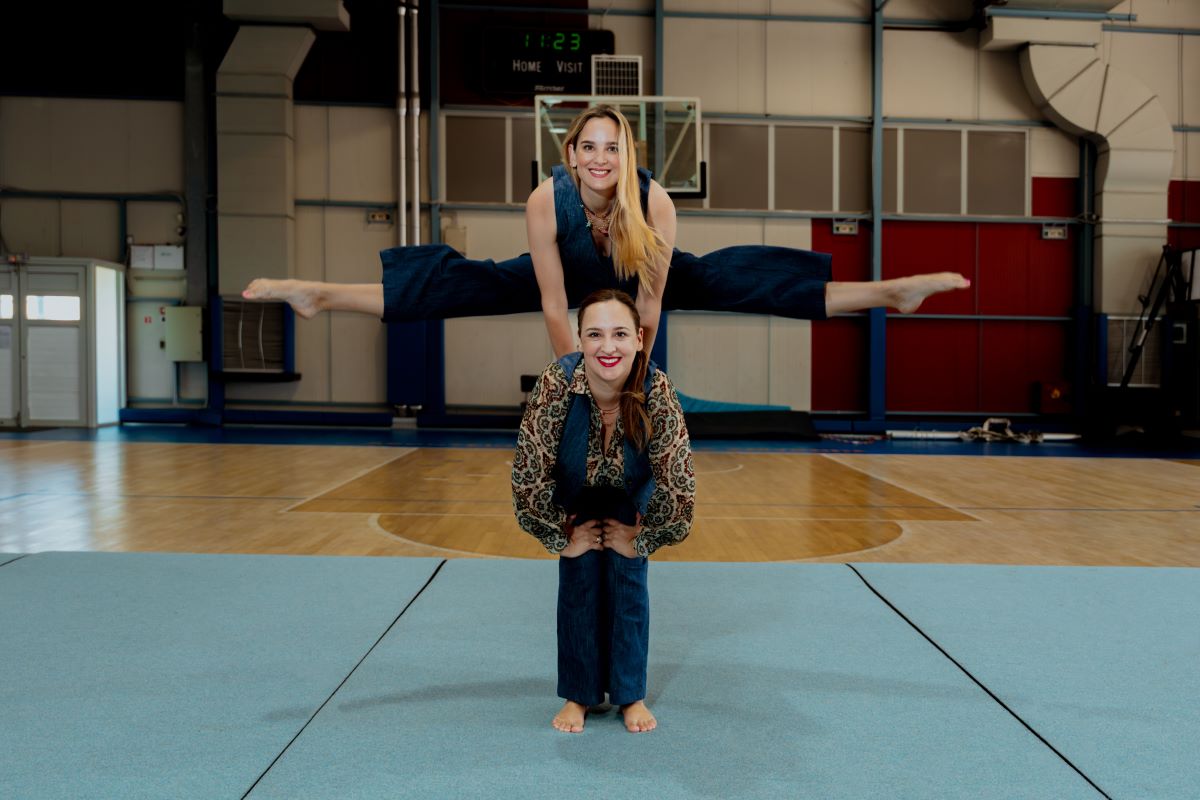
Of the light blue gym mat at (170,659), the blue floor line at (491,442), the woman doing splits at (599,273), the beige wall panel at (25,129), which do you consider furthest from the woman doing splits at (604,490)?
the beige wall panel at (25,129)

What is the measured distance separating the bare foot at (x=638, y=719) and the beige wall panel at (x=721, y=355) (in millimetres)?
9472

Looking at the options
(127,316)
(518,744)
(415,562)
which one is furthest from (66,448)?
(518,744)

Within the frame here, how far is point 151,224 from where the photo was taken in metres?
11.5

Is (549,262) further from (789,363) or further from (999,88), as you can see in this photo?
(999,88)

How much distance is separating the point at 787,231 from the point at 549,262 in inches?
370

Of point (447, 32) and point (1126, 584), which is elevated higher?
point (447, 32)

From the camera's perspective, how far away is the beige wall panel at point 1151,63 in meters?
11.7

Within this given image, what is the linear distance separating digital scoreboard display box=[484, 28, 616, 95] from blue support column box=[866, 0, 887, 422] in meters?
3.56

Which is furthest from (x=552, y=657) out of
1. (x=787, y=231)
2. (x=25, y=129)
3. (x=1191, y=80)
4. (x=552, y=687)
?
(x=1191, y=80)

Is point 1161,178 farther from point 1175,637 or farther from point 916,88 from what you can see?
point 1175,637

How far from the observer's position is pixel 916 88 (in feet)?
38.2

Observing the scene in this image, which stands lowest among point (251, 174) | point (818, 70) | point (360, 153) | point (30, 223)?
point (30, 223)

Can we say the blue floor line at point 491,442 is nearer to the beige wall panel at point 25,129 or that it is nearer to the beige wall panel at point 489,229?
the beige wall panel at point 489,229

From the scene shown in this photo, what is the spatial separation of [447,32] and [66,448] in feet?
22.7
